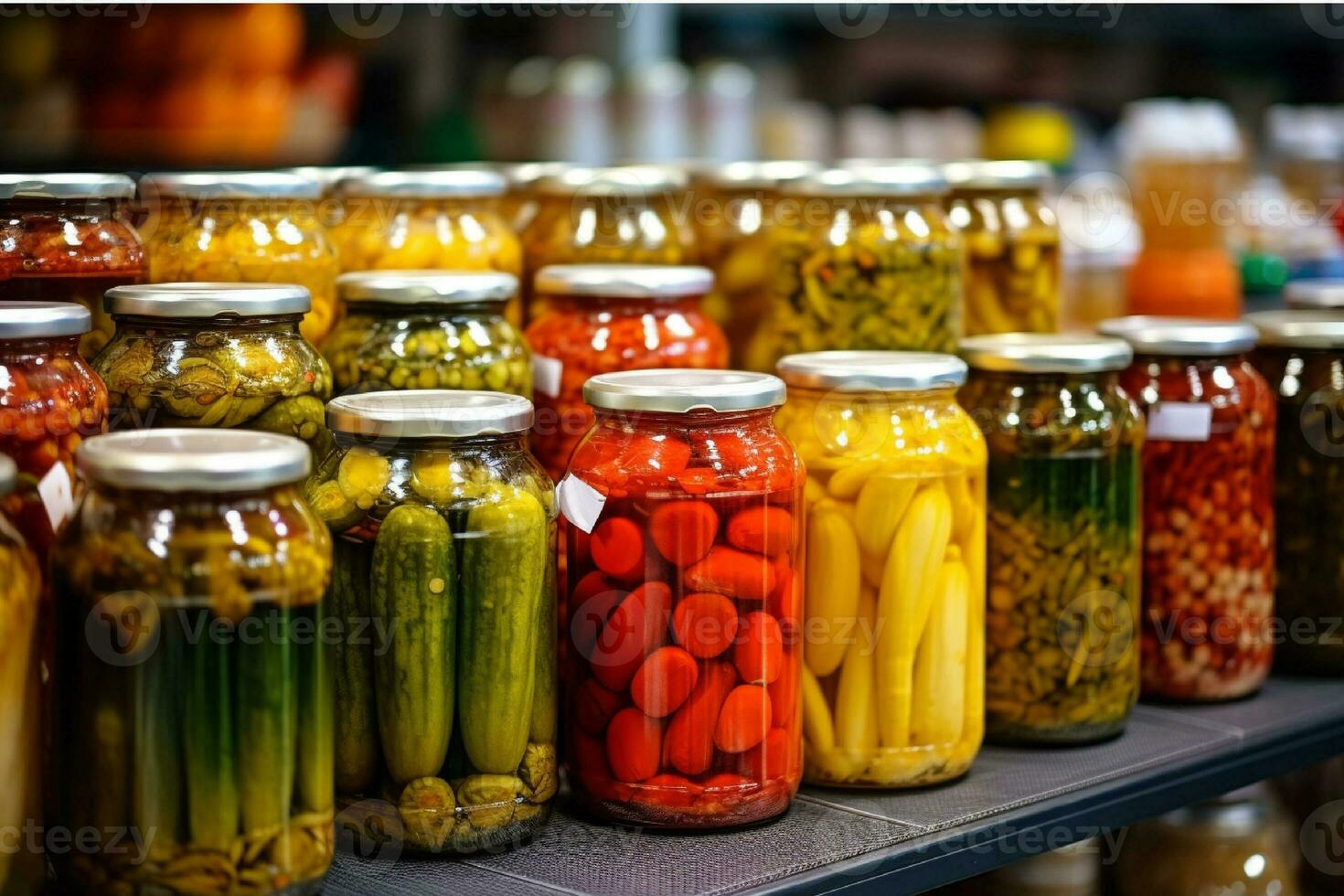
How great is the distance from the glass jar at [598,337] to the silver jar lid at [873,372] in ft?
0.34

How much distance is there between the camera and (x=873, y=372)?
1128 mm

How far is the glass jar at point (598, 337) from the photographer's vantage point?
1238 mm

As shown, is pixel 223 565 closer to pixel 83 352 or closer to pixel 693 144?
pixel 83 352

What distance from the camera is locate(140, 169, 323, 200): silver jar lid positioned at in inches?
46.7

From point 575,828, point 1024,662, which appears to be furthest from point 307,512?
point 1024,662

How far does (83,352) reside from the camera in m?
1.13

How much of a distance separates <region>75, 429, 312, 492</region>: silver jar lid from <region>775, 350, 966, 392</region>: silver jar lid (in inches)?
15.8

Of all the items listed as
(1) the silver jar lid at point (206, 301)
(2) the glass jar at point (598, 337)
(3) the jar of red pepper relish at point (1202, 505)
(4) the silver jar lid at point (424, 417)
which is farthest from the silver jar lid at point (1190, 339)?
(1) the silver jar lid at point (206, 301)

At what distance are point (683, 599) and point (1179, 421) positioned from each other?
53 cm

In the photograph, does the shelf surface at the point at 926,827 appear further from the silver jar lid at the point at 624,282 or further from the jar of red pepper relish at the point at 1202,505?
→ the silver jar lid at the point at 624,282

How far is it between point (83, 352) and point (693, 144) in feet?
6.49

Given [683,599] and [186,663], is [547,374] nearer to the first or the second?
[683,599]

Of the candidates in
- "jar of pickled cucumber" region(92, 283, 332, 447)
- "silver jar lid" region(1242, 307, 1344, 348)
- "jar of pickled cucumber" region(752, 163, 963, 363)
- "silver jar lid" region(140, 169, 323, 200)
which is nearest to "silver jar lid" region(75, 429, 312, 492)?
"jar of pickled cucumber" region(92, 283, 332, 447)

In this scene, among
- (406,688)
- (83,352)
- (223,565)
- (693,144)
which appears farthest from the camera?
(693,144)
